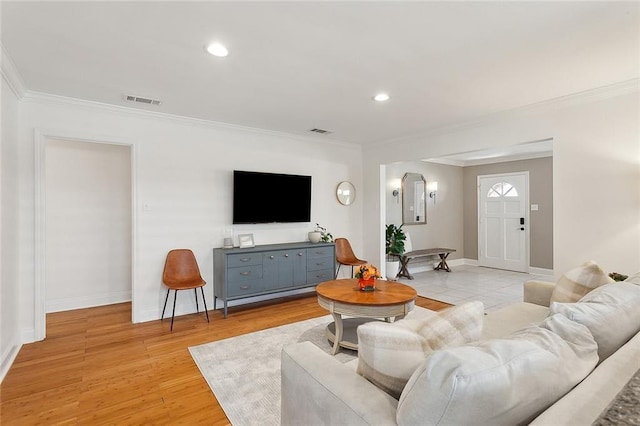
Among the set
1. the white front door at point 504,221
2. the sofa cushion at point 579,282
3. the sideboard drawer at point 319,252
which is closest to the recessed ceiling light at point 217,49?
the sideboard drawer at point 319,252

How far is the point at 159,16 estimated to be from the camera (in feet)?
6.39

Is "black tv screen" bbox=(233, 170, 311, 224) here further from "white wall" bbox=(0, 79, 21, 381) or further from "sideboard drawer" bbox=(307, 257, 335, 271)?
"white wall" bbox=(0, 79, 21, 381)

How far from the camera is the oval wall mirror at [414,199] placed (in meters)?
6.77

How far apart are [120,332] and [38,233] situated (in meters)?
1.30

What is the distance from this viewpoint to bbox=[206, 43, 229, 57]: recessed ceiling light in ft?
7.48

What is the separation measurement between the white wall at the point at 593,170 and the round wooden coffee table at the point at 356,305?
1.83m

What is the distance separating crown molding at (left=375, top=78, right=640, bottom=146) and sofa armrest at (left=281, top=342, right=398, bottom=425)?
359 centimetres

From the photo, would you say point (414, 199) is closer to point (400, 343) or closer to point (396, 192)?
point (396, 192)

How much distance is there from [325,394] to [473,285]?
5168mm

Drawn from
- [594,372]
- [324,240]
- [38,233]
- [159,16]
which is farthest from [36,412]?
[324,240]

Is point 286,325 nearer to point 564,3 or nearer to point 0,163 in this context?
point 0,163

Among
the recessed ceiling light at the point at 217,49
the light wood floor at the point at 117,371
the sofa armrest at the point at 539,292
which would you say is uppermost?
the recessed ceiling light at the point at 217,49

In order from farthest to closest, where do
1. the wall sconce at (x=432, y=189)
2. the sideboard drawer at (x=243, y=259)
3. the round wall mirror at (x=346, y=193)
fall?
the wall sconce at (x=432, y=189)
the round wall mirror at (x=346, y=193)
the sideboard drawer at (x=243, y=259)

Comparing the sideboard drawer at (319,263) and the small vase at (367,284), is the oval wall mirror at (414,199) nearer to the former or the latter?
the sideboard drawer at (319,263)
